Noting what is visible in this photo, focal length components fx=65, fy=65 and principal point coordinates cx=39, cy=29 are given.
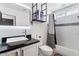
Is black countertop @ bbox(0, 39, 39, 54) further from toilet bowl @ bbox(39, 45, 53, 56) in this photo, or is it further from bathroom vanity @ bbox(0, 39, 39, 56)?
toilet bowl @ bbox(39, 45, 53, 56)

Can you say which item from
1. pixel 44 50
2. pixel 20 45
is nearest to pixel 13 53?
pixel 20 45

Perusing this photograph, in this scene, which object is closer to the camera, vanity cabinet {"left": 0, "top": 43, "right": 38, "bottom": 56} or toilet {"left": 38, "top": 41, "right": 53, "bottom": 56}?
vanity cabinet {"left": 0, "top": 43, "right": 38, "bottom": 56}

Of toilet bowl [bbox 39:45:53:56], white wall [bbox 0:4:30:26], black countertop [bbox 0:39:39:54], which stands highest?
white wall [bbox 0:4:30:26]


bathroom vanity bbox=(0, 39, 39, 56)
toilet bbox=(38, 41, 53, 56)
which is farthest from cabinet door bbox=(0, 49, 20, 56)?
toilet bbox=(38, 41, 53, 56)

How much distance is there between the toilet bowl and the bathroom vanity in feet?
0.24

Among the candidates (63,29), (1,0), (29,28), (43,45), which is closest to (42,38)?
(43,45)

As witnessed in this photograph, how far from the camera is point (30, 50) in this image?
893 mm

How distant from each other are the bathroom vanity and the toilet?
61 millimetres

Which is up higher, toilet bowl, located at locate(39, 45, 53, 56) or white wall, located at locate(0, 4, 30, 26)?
white wall, located at locate(0, 4, 30, 26)

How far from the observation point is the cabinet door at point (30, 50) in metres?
0.85

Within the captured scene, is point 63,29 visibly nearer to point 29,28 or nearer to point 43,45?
point 43,45

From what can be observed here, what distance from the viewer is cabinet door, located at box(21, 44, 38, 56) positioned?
0.85 meters

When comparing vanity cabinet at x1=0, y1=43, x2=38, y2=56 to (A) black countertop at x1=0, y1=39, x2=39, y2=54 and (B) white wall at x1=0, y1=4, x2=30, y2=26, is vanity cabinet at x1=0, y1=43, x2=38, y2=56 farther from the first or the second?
(B) white wall at x1=0, y1=4, x2=30, y2=26

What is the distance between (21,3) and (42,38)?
566 millimetres
